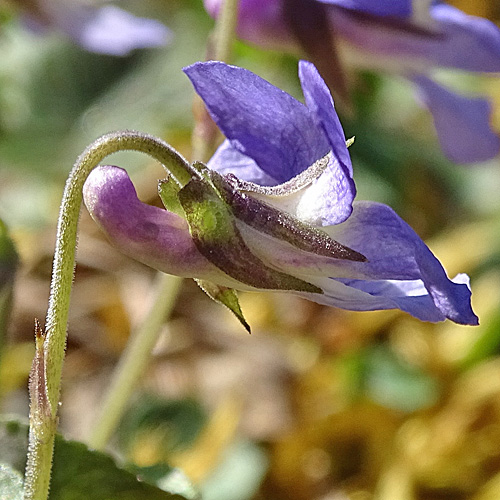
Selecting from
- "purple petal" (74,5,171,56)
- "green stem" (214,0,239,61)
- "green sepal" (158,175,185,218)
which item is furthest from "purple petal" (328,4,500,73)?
"green sepal" (158,175,185,218)

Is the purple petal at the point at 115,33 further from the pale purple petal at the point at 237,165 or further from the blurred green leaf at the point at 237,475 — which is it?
the blurred green leaf at the point at 237,475

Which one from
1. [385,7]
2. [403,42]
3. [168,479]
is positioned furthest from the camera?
[403,42]

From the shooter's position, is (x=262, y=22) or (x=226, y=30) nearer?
(x=226, y=30)

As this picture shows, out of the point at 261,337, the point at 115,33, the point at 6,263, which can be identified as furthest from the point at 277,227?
the point at 261,337

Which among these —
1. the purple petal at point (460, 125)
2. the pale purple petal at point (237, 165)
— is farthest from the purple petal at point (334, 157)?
the purple petal at point (460, 125)

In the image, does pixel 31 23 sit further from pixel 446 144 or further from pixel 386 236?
pixel 386 236

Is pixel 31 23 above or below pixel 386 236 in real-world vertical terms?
below

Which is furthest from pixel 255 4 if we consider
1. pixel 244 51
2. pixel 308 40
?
pixel 244 51

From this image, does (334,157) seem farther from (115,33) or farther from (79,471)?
(115,33)
